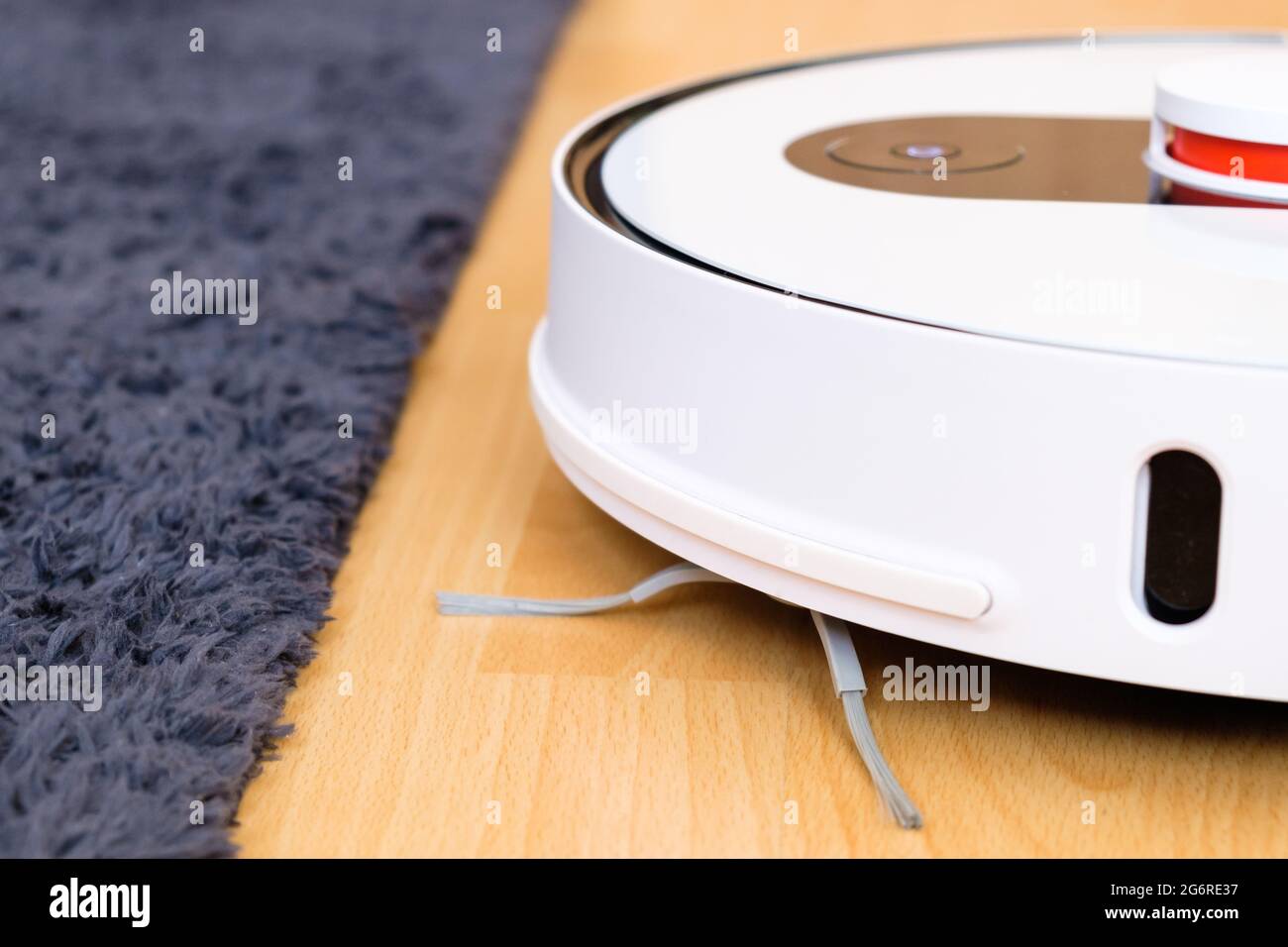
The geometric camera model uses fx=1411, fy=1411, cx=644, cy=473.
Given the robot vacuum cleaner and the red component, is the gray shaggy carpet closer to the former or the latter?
the robot vacuum cleaner

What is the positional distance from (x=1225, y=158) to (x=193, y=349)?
86 centimetres

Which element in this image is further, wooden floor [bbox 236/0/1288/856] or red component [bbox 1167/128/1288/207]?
red component [bbox 1167/128/1288/207]

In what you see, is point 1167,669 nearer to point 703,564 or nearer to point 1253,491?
point 1253,491

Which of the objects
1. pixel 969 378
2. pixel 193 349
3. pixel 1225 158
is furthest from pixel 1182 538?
pixel 193 349

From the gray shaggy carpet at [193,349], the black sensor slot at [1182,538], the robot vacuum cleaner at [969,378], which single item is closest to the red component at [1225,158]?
the robot vacuum cleaner at [969,378]

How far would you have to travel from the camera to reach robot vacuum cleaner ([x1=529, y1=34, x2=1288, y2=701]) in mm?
670

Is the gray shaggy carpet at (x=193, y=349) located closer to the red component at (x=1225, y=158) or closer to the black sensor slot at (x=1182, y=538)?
the black sensor slot at (x=1182, y=538)

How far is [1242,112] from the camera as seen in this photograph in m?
0.82

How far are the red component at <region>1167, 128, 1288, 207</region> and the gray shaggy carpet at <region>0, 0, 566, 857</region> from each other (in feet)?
2.04

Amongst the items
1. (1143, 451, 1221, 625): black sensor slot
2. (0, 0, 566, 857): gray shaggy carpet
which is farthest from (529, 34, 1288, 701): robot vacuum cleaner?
(0, 0, 566, 857): gray shaggy carpet

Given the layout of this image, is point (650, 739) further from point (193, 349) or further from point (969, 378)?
point (193, 349)

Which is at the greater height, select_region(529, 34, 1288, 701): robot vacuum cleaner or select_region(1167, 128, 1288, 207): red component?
select_region(1167, 128, 1288, 207): red component

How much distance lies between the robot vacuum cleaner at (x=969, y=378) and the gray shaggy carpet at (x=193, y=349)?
0.24 m
